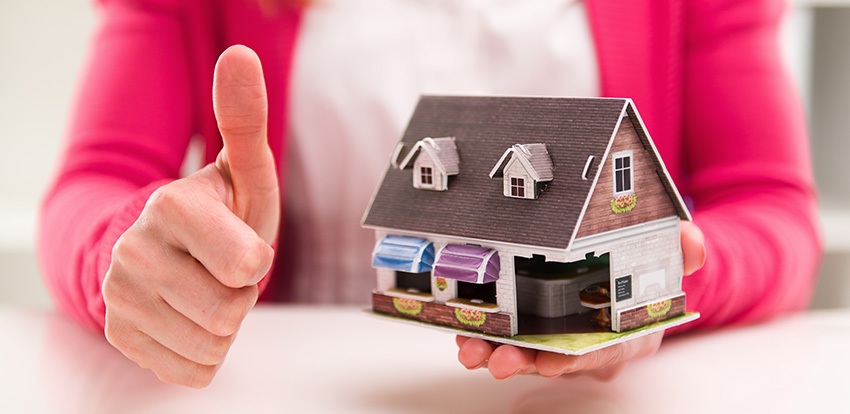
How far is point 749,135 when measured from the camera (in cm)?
97

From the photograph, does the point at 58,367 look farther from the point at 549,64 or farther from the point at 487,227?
the point at 549,64

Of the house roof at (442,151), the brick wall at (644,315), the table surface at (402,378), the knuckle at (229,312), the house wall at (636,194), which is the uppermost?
the house roof at (442,151)

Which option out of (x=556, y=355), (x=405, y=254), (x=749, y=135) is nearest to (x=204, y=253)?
(x=405, y=254)

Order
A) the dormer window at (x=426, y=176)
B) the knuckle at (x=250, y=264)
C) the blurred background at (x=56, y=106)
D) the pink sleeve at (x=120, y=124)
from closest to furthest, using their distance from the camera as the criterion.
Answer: the knuckle at (x=250, y=264)
the dormer window at (x=426, y=176)
the pink sleeve at (x=120, y=124)
the blurred background at (x=56, y=106)

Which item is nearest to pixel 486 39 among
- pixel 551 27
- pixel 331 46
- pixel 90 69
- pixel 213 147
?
pixel 551 27

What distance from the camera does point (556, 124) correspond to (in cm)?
61

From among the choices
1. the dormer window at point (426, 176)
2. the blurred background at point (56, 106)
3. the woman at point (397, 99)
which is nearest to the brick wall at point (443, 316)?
the dormer window at point (426, 176)

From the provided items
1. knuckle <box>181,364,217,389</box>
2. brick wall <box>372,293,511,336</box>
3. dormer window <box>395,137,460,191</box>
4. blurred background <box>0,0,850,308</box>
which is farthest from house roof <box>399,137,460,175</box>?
blurred background <box>0,0,850,308</box>

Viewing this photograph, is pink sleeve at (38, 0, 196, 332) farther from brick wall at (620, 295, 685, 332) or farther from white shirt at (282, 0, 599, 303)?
brick wall at (620, 295, 685, 332)

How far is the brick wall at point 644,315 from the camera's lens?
2.00 feet

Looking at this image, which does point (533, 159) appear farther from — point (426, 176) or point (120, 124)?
point (120, 124)

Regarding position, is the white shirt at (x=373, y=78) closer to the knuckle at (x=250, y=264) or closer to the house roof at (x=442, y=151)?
the house roof at (x=442, y=151)

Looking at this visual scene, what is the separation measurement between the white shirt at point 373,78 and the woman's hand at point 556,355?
0.35m

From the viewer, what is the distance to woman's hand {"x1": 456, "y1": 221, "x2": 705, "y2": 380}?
58cm
